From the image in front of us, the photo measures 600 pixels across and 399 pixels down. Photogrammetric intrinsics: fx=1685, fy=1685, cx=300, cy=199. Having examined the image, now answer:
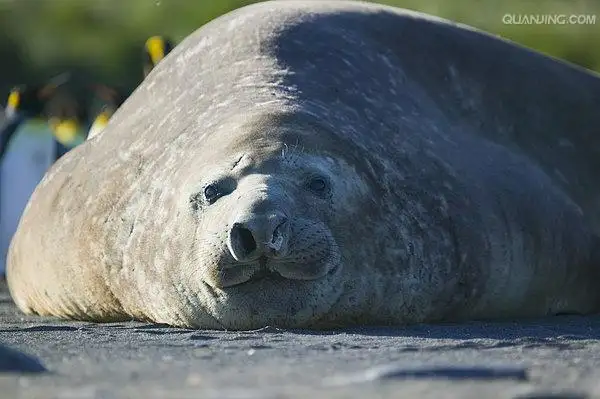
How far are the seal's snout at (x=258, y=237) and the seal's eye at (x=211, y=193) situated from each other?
431 millimetres

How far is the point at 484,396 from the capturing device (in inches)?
143

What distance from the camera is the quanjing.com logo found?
15641 millimetres

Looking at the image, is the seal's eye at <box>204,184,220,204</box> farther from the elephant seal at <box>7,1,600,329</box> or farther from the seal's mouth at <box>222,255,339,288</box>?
the seal's mouth at <box>222,255,339,288</box>

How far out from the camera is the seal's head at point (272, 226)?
18.4 ft

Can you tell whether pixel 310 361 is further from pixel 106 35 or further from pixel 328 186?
pixel 106 35

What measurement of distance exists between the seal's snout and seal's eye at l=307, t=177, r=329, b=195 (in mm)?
403

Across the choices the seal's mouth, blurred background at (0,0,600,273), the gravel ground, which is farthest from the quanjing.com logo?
the seal's mouth

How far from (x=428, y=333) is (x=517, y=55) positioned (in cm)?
260

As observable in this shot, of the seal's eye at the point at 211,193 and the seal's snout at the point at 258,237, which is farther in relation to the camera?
the seal's eye at the point at 211,193

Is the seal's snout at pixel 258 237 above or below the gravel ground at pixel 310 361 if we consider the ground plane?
above

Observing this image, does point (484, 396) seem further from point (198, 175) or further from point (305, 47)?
point (305, 47)

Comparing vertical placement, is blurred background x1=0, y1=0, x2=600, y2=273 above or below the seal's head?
above

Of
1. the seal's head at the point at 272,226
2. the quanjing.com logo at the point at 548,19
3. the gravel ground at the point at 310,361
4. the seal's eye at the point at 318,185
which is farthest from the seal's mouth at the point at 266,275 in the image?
the quanjing.com logo at the point at 548,19

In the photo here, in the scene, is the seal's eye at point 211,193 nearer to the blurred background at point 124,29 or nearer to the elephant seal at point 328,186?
the elephant seal at point 328,186
